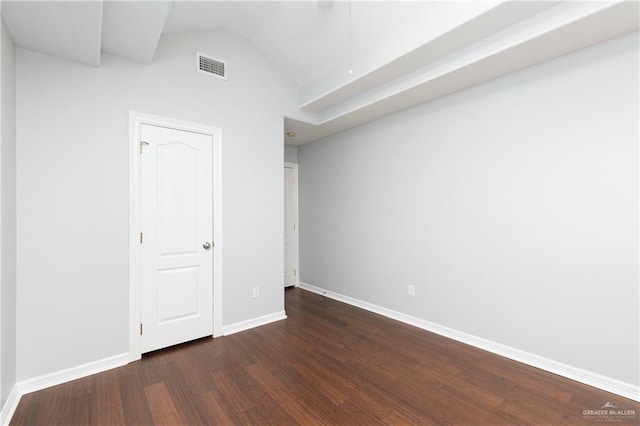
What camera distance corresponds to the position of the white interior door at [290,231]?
16.9ft

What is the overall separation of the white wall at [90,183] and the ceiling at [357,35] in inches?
8.0

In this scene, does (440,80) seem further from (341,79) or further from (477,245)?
(477,245)

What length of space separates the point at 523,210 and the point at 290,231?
137 inches

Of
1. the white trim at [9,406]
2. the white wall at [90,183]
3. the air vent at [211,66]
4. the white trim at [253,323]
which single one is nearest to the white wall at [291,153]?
the white wall at [90,183]

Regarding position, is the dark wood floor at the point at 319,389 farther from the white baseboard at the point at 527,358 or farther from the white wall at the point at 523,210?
the white wall at the point at 523,210

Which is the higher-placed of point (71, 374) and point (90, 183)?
point (90, 183)

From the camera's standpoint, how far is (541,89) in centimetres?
251

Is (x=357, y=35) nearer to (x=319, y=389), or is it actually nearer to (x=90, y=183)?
(x=90, y=183)

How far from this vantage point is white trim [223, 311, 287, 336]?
3.22m

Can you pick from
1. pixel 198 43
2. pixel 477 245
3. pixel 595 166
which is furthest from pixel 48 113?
pixel 595 166

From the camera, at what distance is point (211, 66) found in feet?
10.3

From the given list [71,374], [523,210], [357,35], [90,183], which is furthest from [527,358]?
[90,183]

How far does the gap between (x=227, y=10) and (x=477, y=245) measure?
3.33 meters

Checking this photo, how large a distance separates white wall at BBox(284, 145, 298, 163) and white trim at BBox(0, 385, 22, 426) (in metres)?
4.04
